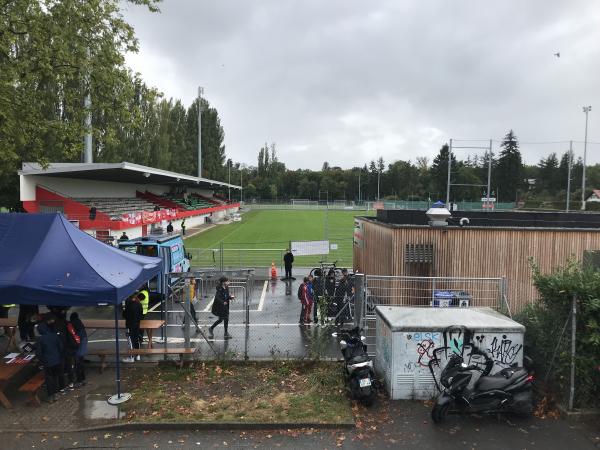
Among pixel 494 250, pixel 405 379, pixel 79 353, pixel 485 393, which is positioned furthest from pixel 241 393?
pixel 494 250

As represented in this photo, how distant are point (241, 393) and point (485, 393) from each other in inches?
159

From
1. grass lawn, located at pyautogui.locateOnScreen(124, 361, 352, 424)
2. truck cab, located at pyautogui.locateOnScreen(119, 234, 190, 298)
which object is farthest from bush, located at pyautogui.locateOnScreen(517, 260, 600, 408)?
truck cab, located at pyautogui.locateOnScreen(119, 234, 190, 298)

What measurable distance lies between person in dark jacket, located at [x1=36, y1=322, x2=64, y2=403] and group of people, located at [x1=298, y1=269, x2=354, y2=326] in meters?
6.31

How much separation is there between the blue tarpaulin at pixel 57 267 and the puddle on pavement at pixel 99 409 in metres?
1.66

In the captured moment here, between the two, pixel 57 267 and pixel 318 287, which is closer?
pixel 57 267

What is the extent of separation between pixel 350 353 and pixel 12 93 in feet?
38.9

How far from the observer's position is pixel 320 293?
13.6 meters

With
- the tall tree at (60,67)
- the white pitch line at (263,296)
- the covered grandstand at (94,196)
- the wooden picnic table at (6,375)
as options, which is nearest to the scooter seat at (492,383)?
the wooden picnic table at (6,375)

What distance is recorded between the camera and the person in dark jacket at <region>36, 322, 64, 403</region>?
755 cm

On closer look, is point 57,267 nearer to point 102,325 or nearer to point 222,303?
point 102,325

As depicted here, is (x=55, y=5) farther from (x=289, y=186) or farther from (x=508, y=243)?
(x=289, y=186)

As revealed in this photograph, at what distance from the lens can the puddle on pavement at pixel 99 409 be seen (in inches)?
277

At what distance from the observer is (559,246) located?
13172 mm

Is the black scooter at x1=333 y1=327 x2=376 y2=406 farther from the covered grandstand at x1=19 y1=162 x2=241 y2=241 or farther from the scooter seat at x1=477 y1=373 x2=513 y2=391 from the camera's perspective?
the covered grandstand at x1=19 y1=162 x2=241 y2=241
